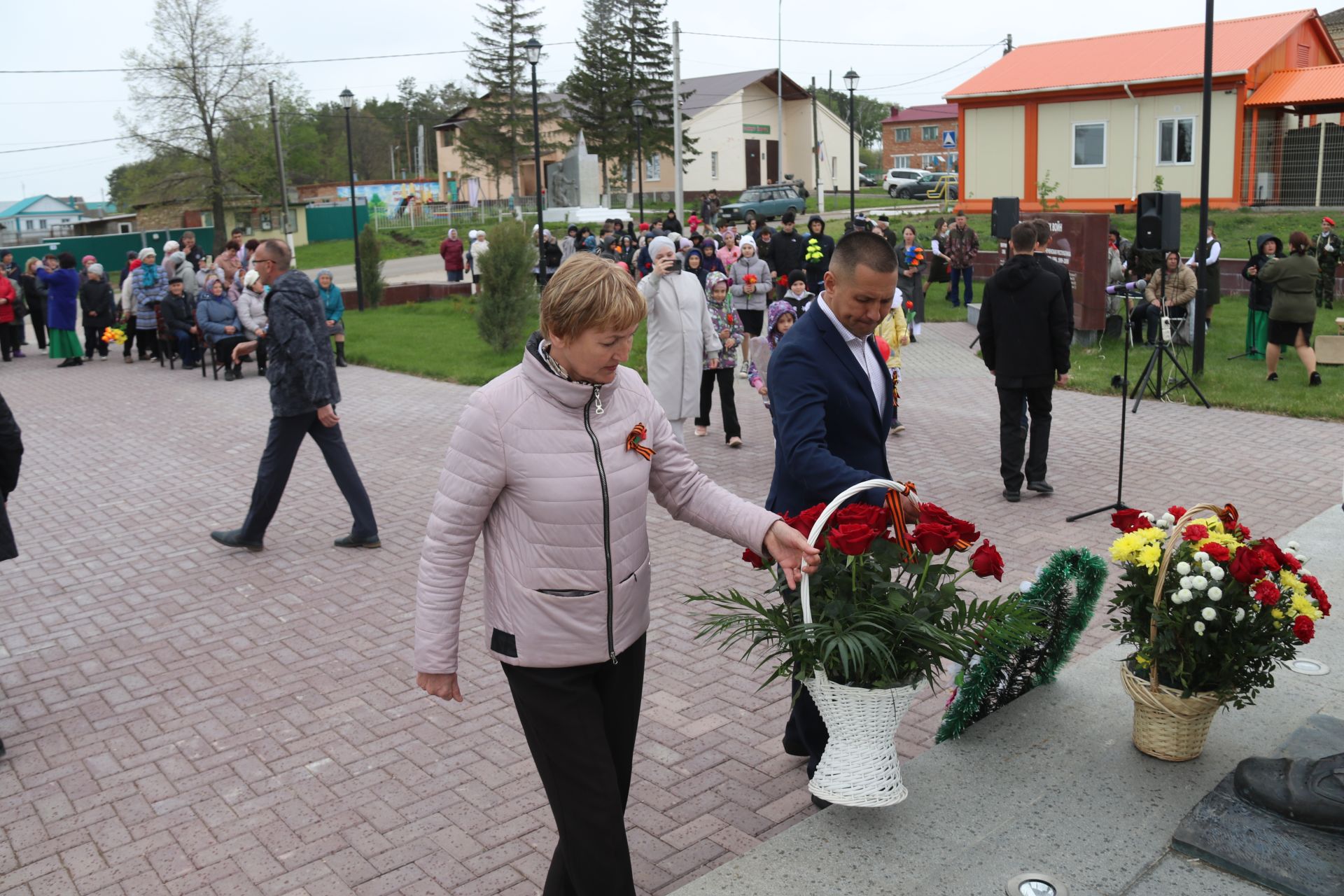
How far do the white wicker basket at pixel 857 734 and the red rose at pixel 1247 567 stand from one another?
3.56 feet

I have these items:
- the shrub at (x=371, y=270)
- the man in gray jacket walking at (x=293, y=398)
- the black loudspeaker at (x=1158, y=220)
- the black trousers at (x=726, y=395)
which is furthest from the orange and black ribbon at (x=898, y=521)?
the shrub at (x=371, y=270)

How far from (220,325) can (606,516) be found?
14994mm

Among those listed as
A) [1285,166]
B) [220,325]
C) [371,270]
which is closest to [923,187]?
[1285,166]

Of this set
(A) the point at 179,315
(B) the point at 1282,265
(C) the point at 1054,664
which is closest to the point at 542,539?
(C) the point at 1054,664

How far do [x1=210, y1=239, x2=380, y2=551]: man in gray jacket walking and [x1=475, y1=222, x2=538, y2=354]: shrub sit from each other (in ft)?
31.2

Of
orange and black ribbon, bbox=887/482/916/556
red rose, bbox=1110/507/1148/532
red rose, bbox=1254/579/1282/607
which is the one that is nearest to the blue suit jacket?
orange and black ribbon, bbox=887/482/916/556

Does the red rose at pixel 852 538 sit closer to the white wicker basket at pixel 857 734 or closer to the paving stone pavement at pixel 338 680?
the white wicker basket at pixel 857 734

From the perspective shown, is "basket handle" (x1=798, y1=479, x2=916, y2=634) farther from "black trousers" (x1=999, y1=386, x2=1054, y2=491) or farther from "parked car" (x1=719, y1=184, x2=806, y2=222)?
"parked car" (x1=719, y1=184, x2=806, y2=222)

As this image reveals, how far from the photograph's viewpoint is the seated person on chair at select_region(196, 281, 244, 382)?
1628 centimetres

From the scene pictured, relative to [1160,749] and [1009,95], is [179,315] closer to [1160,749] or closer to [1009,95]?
[1160,749]

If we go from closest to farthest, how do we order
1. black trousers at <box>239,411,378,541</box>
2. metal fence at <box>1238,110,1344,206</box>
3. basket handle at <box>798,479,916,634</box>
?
basket handle at <box>798,479,916,634</box>, black trousers at <box>239,411,378,541</box>, metal fence at <box>1238,110,1344,206</box>

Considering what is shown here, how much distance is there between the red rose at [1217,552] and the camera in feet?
11.6

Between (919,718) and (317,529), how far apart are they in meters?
4.99

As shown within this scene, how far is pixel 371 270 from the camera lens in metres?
25.5
